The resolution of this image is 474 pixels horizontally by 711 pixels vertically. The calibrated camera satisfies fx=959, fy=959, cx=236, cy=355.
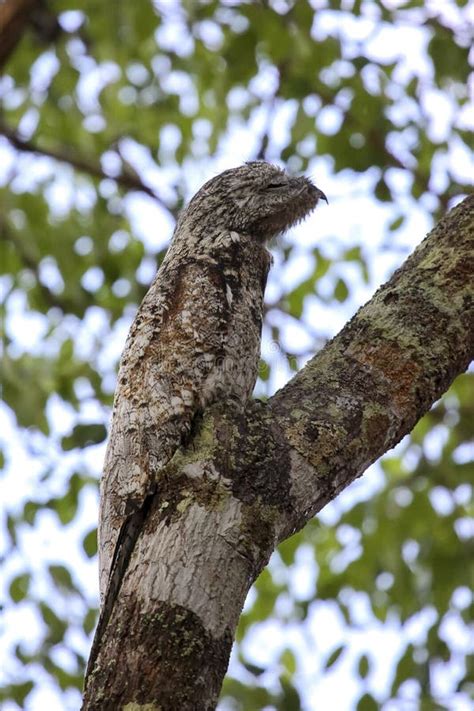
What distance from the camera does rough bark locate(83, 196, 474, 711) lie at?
6.04 ft

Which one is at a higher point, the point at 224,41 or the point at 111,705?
the point at 224,41

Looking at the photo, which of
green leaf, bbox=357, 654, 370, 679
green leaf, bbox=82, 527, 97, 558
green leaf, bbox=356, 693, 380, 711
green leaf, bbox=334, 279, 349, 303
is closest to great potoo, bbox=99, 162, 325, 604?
green leaf, bbox=82, 527, 97, 558

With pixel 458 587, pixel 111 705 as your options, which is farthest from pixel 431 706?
pixel 111 705

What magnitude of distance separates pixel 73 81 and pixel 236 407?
156 inches

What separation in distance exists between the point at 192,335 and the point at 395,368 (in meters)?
0.81

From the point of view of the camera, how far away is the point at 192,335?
3031 mm

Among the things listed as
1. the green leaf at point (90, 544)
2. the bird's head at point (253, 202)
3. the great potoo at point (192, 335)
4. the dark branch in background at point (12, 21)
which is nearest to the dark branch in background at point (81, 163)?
the dark branch in background at point (12, 21)

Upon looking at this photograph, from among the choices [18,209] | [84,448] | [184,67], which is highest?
[184,67]

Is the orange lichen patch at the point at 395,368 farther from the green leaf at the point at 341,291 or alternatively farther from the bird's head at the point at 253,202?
the green leaf at the point at 341,291

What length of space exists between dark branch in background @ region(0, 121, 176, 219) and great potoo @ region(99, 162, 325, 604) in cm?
155

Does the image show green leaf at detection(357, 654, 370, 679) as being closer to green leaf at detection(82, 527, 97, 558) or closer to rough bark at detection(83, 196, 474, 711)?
green leaf at detection(82, 527, 97, 558)

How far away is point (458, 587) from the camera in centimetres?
491

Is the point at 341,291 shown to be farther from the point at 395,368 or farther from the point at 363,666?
the point at 395,368

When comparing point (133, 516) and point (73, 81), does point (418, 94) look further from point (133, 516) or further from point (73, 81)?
point (133, 516)
